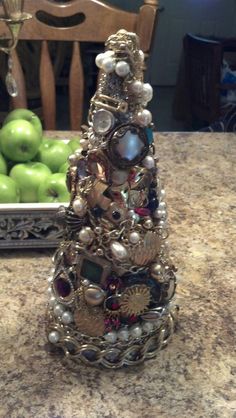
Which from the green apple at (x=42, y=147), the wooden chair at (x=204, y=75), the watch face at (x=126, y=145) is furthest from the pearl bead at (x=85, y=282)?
the wooden chair at (x=204, y=75)

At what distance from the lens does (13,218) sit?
0.68 m

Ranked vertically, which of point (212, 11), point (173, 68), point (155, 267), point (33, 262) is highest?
point (155, 267)

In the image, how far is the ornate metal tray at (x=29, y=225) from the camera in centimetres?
68

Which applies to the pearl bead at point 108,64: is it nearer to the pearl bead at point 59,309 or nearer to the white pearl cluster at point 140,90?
the white pearl cluster at point 140,90

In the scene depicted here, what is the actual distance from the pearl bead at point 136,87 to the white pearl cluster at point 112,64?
1 centimetres

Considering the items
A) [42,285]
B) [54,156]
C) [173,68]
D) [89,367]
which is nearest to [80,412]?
[89,367]

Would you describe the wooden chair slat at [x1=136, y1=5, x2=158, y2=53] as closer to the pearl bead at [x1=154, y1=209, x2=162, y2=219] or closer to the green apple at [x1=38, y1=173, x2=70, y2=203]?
the green apple at [x1=38, y1=173, x2=70, y2=203]

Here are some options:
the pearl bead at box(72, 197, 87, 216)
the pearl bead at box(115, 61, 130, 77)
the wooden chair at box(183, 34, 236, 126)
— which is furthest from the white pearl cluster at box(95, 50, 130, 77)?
the wooden chair at box(183, 34, 236, 126)

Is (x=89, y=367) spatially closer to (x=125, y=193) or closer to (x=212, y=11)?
(x=125, y=193)

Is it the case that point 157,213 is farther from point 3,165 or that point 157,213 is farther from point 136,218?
point 3,165

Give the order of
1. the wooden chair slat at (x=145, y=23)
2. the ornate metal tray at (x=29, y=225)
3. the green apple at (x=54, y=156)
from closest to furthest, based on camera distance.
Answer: the ornate metal tray at (x=29, y=225), the green apple at (x=54, y=156), the wooden chair slat at (x=145, y=23)

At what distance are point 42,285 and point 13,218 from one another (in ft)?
0.32

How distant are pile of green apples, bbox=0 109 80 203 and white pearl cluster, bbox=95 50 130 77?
275 mm

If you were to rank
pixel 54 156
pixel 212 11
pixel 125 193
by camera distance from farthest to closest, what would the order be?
pixel 212 11 → pixel 54 156 → pixel 125 193
